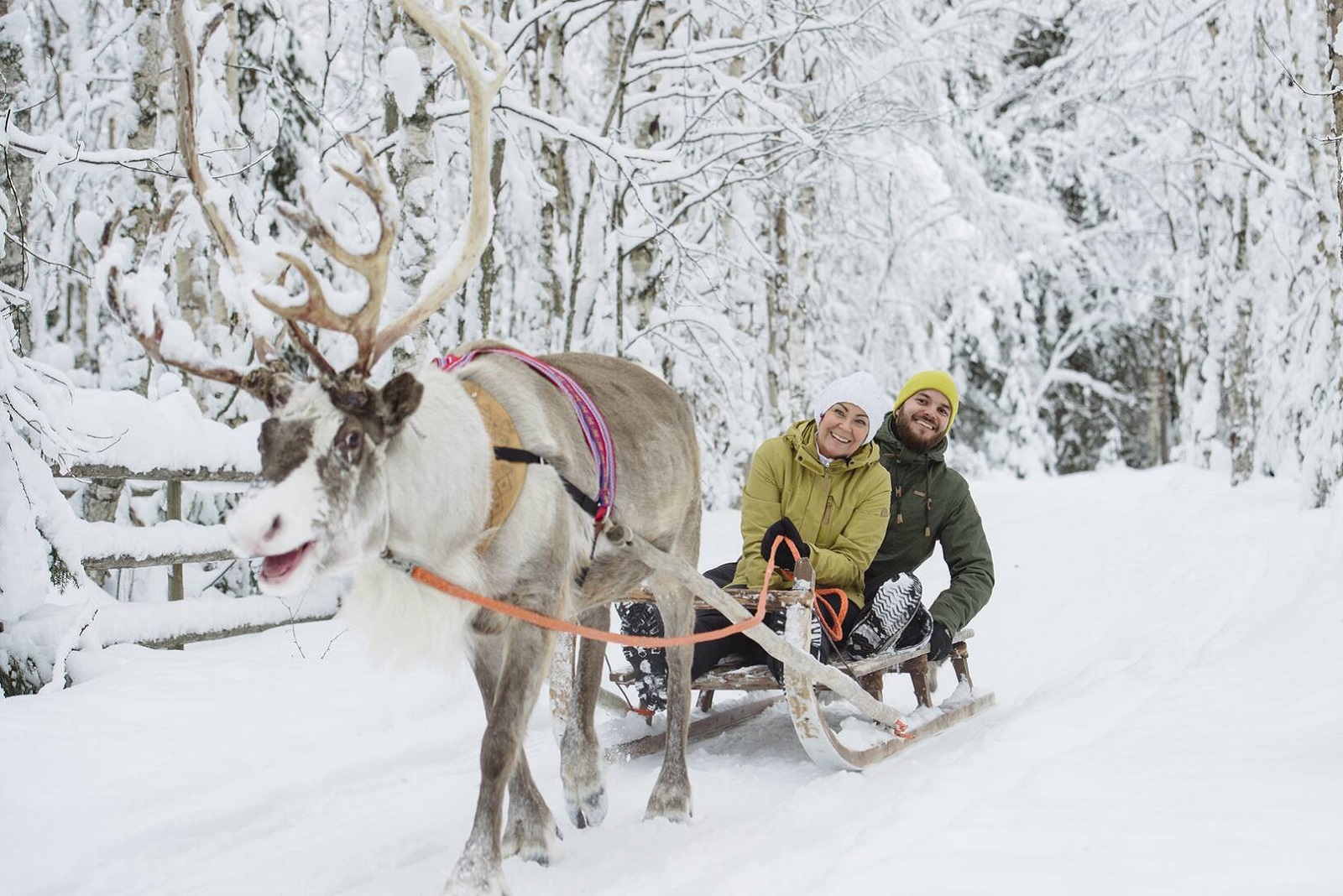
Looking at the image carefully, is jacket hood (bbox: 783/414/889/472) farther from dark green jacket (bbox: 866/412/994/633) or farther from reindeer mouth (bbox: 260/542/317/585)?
reindeer mouth (bbox: 260/542/317/585)

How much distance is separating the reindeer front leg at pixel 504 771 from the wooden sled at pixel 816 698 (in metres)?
0.93

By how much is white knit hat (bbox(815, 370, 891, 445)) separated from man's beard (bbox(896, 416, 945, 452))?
1.74ft

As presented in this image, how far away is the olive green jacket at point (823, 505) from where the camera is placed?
500 cm

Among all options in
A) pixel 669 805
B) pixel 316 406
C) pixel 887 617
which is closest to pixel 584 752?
pixel 669 805

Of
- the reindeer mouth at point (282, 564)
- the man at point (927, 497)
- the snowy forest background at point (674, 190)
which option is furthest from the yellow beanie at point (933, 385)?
the reindeer mouth at point (282, 564)

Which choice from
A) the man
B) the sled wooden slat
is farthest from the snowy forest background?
the sled wooden slat

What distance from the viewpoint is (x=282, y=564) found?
2.76m

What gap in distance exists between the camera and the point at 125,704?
4.99m

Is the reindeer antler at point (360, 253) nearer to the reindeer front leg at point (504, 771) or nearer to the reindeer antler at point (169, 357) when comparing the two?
the reindeer antler at point (169, 357)

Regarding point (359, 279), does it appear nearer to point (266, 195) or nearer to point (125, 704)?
point (266, 195)

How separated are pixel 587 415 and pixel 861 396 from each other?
153 centimetres

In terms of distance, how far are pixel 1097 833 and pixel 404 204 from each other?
5.21m

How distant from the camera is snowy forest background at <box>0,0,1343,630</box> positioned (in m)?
5.82

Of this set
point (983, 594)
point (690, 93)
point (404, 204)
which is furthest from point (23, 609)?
point (690, 93)
